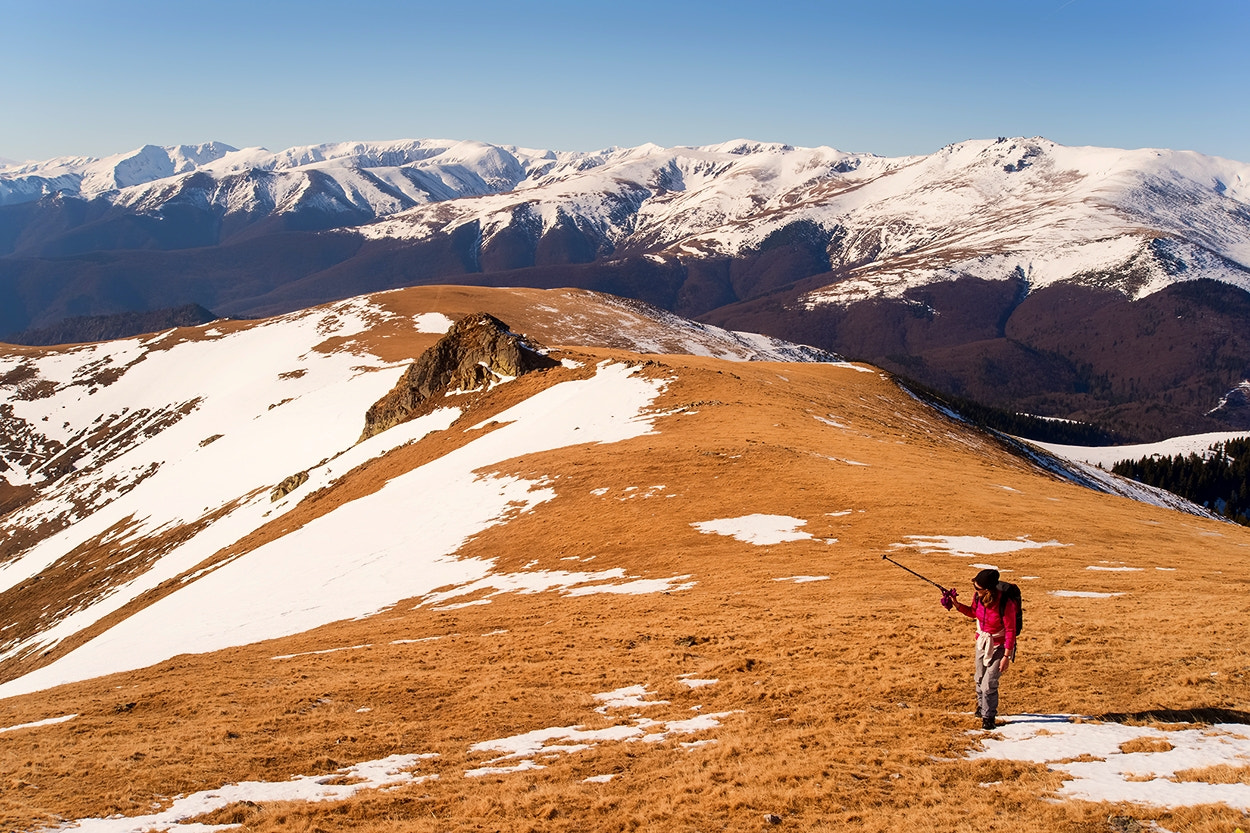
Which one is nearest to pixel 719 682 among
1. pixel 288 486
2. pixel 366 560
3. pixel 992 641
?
pixel 992 641

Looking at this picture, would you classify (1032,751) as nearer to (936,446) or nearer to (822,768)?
(822,768)

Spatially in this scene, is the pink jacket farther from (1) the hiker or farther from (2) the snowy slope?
(2) the snowy slope

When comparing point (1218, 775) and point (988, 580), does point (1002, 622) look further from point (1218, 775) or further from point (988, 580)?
point (1218, 775)

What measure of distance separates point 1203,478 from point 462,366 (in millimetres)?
148650

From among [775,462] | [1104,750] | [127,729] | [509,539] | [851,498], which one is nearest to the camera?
[1104,750]

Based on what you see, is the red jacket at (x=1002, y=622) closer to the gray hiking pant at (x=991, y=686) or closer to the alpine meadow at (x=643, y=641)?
the gray hiking pant at (x=991, y=686)

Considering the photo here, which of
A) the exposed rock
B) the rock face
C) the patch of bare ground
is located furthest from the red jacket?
the exposed rock

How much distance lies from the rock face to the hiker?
205ft

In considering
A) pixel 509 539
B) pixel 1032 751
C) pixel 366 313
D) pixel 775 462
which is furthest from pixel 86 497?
pixel 1032 751

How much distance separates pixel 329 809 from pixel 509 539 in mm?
24400

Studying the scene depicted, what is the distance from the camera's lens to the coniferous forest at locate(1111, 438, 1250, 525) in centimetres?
14525

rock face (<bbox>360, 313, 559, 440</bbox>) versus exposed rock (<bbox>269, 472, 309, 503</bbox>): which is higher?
rock face (<bbox>360, 313, 559, 440</bbox>)

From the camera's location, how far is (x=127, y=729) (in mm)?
18406

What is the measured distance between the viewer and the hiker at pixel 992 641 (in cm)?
1341
